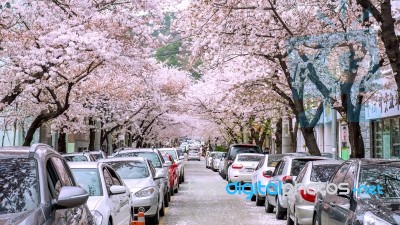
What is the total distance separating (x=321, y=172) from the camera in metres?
12.0

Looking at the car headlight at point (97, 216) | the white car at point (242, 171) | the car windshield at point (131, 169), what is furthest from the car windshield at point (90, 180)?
the white car at point (242, 171)

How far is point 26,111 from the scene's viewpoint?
1113 inches

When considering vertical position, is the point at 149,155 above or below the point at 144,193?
above

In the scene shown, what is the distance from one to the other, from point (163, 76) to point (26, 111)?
59.9 ft

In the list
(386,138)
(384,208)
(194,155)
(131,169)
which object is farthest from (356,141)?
(194,155)

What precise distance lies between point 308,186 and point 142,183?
3.92 meters

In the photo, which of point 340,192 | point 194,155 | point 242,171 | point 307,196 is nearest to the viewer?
point 340,192

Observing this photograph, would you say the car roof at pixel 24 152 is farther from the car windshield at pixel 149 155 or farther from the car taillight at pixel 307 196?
the car windshield at pixel 149 155

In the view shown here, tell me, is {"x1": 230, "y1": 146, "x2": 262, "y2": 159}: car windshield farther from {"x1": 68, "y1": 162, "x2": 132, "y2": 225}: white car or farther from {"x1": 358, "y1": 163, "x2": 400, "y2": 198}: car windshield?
{"x1": 358, "y1": 163, "x2": 400, "y2": 198}: car windshield

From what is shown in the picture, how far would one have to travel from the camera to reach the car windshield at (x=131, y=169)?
14352mm

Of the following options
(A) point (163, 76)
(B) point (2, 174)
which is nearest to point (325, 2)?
(B) point (2, 174)

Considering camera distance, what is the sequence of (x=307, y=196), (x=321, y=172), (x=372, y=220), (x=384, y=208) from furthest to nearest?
(x=321, y=172), (x=307, y=196), (x=384, y=208), (x=372, y=220)

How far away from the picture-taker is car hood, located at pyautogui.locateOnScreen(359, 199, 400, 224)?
6443mm

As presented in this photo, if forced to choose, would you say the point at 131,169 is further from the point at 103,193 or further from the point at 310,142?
the point at 310,142
